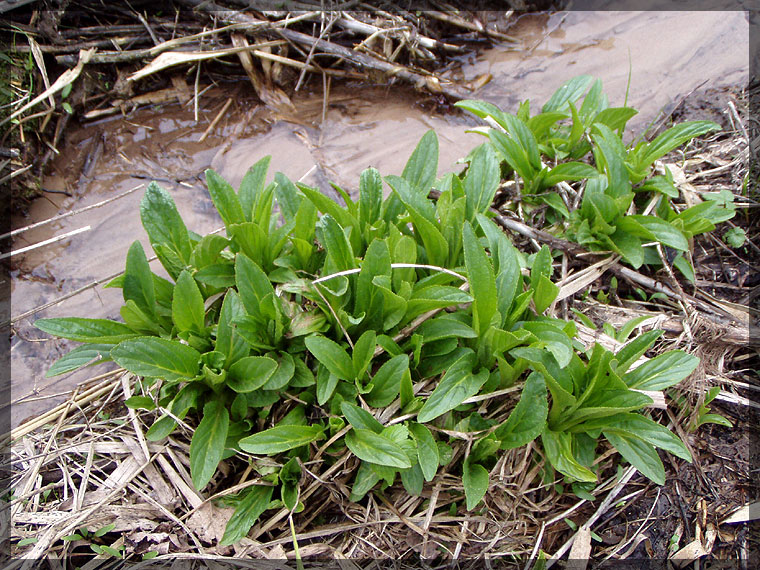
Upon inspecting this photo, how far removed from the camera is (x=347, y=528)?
1955 mm

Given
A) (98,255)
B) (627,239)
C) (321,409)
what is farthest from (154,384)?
(627,239)

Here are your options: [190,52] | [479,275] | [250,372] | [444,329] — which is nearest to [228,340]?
[250,372]

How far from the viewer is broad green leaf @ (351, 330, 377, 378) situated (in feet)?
6.45

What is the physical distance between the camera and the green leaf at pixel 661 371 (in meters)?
1.99

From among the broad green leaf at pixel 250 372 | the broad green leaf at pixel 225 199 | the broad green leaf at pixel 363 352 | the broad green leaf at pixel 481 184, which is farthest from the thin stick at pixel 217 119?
the broad green leaf at pixel 363 352

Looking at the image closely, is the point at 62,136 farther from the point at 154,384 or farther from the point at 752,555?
the point at 752,555

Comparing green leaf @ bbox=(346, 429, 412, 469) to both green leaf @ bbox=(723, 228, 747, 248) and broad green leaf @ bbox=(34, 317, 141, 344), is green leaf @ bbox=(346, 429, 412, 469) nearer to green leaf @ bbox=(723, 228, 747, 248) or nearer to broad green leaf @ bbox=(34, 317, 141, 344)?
broad green leaf @ bbox=(34, 317, 141, 344)

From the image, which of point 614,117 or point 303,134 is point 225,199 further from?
point 614,117

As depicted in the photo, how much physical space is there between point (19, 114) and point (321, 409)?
2844 mm

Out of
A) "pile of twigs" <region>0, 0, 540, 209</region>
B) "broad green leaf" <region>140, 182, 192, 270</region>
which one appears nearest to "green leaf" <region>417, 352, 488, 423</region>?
"broad green leaf" <region>140, 182, 192, 270</region>

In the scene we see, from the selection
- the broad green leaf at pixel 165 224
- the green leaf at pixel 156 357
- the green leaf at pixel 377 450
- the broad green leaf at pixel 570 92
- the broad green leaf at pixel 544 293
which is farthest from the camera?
the broad green leaf at pixel 570 92

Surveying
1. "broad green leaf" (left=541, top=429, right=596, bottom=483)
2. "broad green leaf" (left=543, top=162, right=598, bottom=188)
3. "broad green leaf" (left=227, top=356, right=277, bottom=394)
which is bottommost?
"broad green leaf" (left=541, top=429, right=596, bottom=483)

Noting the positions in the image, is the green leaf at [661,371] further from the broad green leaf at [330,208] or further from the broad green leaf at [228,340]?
the broad green leaf at [228,340]

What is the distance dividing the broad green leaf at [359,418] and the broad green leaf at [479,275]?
0.55m
